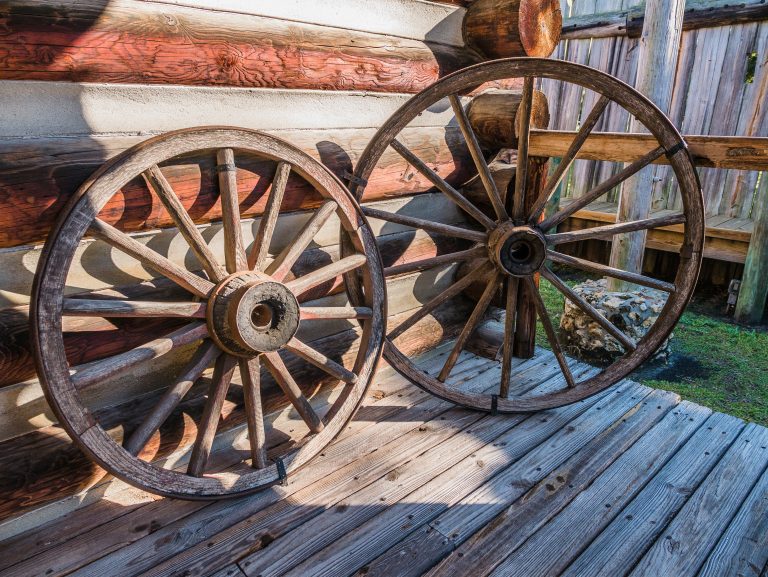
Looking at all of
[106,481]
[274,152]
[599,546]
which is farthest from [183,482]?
[599,546]

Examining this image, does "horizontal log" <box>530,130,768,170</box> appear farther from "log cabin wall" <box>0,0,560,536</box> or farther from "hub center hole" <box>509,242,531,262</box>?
"log cabin wall" <box>0,0,560,536</box>

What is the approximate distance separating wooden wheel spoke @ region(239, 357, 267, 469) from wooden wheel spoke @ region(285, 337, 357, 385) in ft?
0.51

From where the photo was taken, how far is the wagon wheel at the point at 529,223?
238 cm

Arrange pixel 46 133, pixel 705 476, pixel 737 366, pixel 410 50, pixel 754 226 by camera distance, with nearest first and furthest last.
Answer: pixel 46 133 → pixel 705 476 → pixel 410 50 → pixel 737 366 → pixel 754 226

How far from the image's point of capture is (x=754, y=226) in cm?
502

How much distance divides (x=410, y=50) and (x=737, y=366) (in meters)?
3.81

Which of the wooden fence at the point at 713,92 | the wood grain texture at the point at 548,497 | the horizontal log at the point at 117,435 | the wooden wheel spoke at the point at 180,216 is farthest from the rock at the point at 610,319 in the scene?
the wooden wheel spoke at the point at 180,216

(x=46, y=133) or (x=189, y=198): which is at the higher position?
(x=46, y=133)

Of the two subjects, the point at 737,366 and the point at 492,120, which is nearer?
the point at 492,120

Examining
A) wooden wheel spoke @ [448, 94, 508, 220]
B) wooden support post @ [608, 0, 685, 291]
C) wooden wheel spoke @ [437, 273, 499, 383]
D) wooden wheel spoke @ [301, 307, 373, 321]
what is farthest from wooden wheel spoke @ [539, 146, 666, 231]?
wooden support post @ [608, 0, 685, 291]

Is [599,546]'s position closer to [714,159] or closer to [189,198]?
[714,159]

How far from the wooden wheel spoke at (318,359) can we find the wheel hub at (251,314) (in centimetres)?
9

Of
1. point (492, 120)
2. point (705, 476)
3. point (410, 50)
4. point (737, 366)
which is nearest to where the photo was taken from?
point (705, 476)

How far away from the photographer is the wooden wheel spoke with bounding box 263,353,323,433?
6.97 ft
